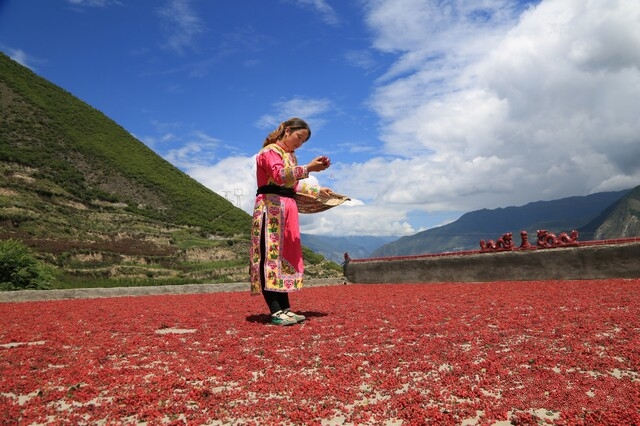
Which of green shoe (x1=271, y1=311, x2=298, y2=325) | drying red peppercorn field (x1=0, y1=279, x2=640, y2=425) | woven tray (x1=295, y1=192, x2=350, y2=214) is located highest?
woven tray (x1=295, y1=192, x2=350, y2=214)

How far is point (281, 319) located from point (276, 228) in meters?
1.24

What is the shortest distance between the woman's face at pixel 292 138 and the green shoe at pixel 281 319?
239cm

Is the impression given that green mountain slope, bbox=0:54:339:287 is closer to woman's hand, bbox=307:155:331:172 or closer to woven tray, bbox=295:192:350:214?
woven tray, bbox=295:192:350:214

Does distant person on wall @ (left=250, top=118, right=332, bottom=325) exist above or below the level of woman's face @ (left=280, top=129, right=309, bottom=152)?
below

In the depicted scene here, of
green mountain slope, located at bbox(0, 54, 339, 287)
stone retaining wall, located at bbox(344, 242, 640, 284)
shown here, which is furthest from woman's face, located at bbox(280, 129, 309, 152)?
green mountain slope, located at bbox(0, 54, 339, 287)

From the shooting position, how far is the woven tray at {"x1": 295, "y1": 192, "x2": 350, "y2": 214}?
19.7 ft

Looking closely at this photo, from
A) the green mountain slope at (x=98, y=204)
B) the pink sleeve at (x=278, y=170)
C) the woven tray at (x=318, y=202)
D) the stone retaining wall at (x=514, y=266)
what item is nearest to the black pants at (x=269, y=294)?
the pink sleeve at (x=278, y=170)

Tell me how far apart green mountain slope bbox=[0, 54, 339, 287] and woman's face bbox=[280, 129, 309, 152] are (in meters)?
12.6

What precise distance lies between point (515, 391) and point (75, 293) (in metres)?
11.8

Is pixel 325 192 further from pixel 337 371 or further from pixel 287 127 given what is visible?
pixel 337 371

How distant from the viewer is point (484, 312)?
609 cm

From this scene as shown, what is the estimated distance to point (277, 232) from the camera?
558 cm

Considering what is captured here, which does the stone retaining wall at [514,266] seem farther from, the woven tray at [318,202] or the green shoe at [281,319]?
the green shoe at [281,319]

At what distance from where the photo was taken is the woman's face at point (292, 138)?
19.5 ft
